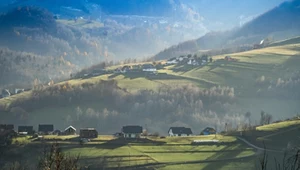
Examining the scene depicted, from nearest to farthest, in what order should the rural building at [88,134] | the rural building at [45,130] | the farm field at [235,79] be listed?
the rural building at [88,134], the rural building at [45,130], the farm field at [235,79]

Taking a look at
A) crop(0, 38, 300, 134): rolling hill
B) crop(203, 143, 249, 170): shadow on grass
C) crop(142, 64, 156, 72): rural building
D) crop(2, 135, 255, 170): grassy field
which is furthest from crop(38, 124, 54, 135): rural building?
crop(142, 64, 156, 72): rural building

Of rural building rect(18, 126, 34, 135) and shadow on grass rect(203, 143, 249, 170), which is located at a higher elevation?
rural building rect(18, 126, 34, 135)

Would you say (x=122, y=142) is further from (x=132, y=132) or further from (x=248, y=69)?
(x=248, y=69)

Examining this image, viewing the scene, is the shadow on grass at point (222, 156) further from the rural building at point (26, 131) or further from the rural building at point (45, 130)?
the rural building at point (45, 130)

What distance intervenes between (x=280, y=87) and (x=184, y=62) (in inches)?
1344

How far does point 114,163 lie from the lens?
49.2 metres

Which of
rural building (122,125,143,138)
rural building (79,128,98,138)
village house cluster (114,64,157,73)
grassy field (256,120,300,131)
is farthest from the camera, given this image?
village house cluster (114,64,157,73)

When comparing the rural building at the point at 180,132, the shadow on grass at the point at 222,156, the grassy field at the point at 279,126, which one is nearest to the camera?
the shadow on grass at the point at 222,156

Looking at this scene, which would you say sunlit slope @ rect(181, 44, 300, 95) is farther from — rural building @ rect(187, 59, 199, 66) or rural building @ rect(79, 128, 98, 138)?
rural building @ rect(79, 128, 98, 138)

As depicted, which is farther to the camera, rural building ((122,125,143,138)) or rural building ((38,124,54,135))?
rural building ((38,124,54,135))

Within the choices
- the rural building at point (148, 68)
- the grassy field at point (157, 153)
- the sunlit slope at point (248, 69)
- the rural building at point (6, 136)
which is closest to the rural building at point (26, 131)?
the rural building at point (6, 136)

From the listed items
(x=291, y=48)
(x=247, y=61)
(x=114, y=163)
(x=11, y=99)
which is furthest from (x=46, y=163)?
(x=291, y=48)

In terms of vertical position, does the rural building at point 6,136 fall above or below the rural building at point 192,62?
below

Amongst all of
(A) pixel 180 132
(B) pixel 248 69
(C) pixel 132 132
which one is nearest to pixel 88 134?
(C) pixel 132 132
